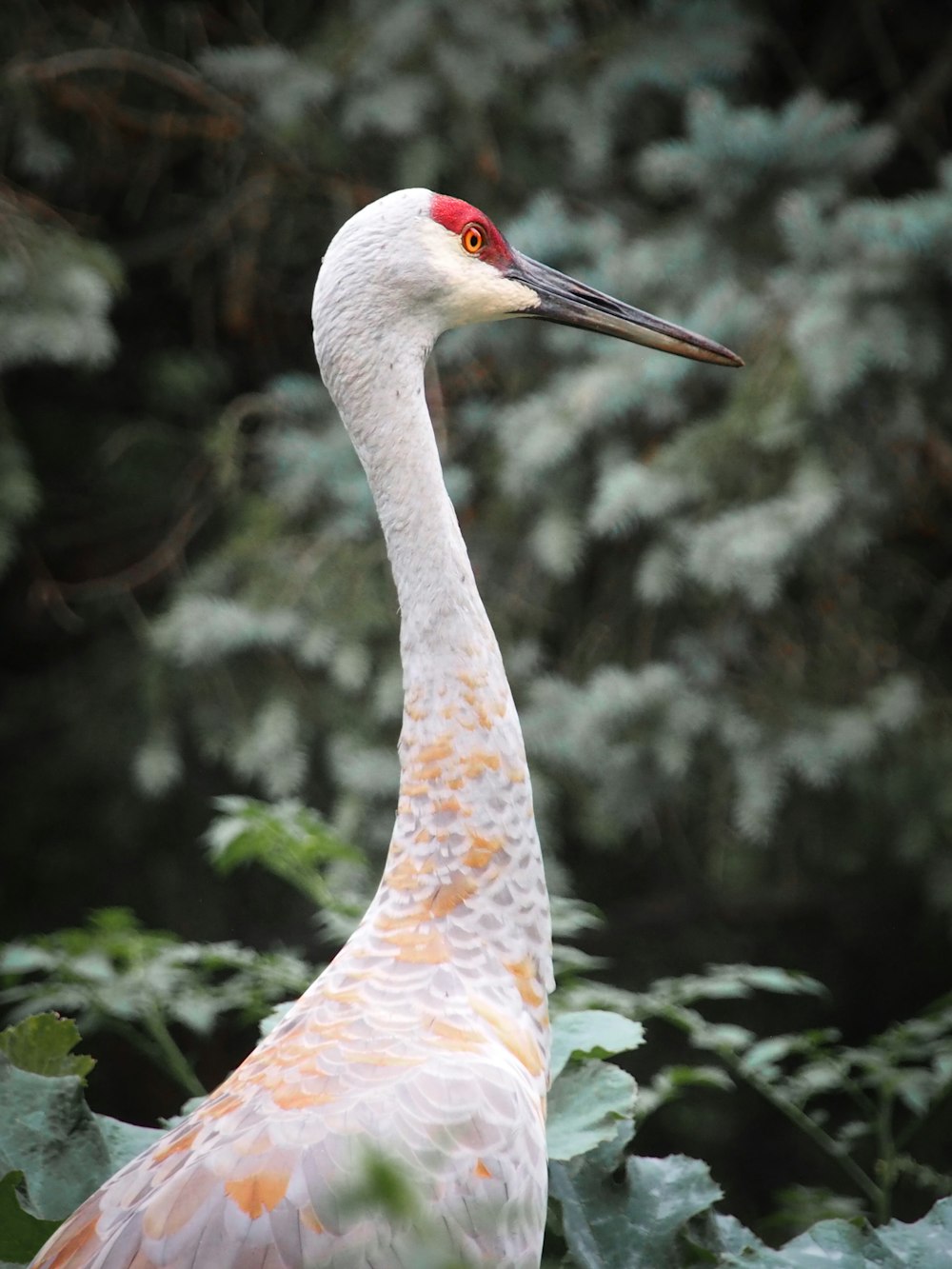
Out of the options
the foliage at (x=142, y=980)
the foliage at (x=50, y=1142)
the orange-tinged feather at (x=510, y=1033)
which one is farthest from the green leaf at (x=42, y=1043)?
the orange-tinged feather at (x=510, y=1033)

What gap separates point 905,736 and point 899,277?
1.10 meters

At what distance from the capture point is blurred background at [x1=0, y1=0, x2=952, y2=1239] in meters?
3.56

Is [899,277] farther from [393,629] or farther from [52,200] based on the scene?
[52,200]

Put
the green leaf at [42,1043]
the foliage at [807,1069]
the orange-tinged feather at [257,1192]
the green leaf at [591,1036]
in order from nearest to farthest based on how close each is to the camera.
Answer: the orange-tinged feather at [257,1192], the green leaf at [591,1036], the green leaf at [42,1043], the foliage at [807,1069]

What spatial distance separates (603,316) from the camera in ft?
7.03

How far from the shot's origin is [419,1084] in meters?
1.63

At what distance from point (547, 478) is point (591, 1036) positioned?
2063 millimetres

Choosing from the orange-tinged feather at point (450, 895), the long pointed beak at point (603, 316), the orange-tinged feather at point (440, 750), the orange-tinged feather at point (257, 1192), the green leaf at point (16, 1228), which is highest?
the long pointed beak at point (603, 316)

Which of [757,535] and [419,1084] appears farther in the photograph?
[757,535]

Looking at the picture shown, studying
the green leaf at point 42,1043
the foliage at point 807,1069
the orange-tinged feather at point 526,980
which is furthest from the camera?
the foliage at point 807,1069

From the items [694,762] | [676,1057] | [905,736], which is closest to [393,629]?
[694,762]

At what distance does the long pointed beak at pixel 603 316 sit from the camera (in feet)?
6.94

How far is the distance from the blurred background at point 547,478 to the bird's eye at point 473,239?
1502 millimetres

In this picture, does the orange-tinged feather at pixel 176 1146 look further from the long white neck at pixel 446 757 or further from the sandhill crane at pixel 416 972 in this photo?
the long white neck at pixel 446 757
